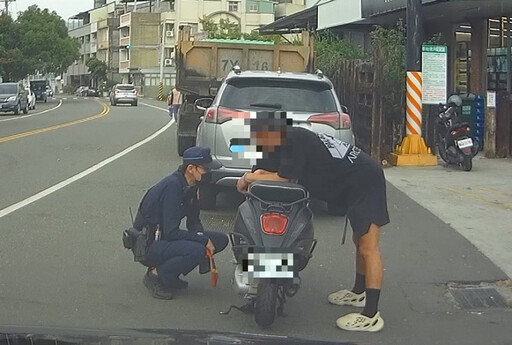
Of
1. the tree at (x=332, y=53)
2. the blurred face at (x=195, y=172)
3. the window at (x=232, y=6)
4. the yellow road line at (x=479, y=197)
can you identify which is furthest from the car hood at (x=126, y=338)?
the window at (x=232, y=6)

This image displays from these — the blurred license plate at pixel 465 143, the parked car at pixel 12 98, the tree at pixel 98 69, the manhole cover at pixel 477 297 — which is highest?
the tree at pixel 98 69

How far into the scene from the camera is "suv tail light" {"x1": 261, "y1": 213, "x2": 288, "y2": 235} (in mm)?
6055

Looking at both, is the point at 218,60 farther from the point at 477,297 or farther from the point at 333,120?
the point at 477,297

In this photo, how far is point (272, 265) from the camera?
5.97m

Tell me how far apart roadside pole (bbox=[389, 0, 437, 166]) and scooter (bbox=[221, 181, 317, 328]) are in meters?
10.3

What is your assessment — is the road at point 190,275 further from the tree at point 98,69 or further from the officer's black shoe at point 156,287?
the tree at point 98,69

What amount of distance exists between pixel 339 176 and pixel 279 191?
46 cm

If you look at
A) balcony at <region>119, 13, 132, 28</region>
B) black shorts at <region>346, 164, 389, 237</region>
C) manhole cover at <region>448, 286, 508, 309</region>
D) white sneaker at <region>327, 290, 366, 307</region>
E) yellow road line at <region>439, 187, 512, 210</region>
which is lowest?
manhole cover at <region>448, 286, 508, 309</region>

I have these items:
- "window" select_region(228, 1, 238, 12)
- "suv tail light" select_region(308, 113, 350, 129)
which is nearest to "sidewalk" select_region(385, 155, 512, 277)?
"suv tail light" select_region(308, 113, 350, 129)

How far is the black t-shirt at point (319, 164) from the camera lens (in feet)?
19.9

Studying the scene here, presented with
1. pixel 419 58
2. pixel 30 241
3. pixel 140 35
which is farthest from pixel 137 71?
pixel 30 241

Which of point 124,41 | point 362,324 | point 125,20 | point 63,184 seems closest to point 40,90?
point 125,20

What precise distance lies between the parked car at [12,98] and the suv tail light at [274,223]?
3866cm

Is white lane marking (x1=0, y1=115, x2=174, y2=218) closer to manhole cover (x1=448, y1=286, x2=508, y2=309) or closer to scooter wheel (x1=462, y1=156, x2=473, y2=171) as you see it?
manhole cover (x1=448, y1=286, x2=508, y2=309)
